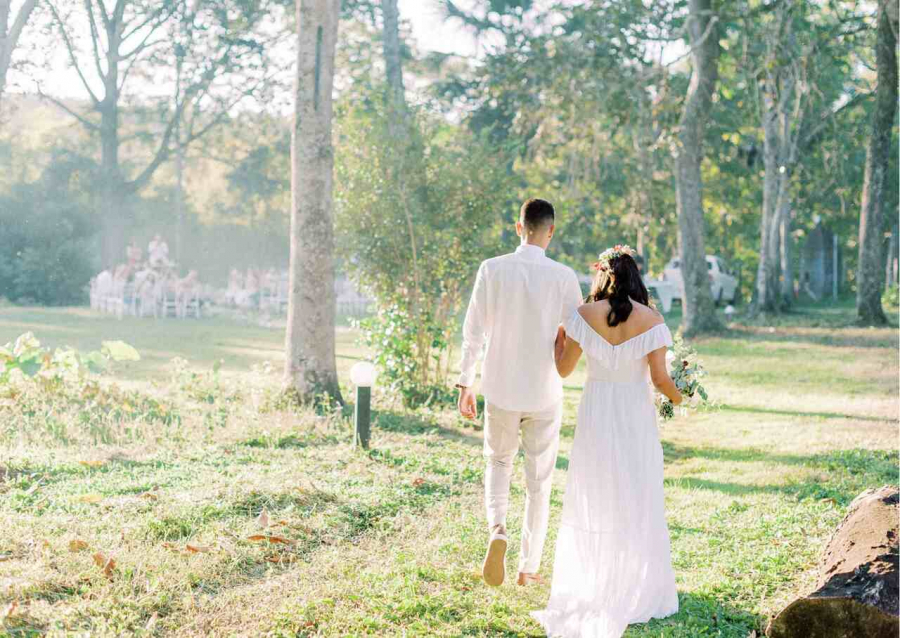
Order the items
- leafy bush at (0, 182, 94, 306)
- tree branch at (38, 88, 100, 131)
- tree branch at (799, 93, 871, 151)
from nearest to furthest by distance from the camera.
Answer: tree branch at (799, 93, 871, 151) → leafy bush at (0, 182, 94, 306) → tree branch at (38, 88, 100, 131)

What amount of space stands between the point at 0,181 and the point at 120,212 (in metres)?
5.73

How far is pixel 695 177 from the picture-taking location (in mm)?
19156

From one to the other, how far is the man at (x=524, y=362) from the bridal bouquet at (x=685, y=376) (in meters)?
0.59

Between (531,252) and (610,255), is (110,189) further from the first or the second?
(610,255)

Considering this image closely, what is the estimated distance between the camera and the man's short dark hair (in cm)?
470

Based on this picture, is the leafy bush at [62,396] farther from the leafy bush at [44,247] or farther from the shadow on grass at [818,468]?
the leafy bush at [44,247]

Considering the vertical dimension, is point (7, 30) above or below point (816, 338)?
above

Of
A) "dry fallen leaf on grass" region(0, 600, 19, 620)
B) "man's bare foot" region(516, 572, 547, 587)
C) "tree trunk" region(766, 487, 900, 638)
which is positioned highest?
"tree trunk" region(766, 487, 900, 638)

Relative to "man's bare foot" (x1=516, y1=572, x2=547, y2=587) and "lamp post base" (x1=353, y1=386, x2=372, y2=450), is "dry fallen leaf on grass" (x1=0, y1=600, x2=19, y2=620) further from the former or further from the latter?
"lamp post base" (x1=353, y1=386, x2=372, y2=450)

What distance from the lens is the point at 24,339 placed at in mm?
9398

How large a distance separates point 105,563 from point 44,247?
2615cm

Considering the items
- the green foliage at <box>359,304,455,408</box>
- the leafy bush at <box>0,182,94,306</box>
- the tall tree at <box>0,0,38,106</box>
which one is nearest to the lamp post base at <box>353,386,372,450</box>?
the green foliage at <box>359,304,455,408</box>

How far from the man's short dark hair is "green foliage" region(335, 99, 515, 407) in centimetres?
589

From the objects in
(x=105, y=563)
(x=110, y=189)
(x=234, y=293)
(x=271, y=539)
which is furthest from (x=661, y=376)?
(x=110, y=189)
